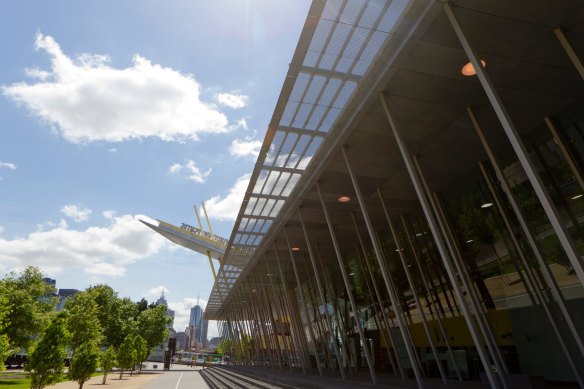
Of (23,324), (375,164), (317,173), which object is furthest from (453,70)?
(23,324)

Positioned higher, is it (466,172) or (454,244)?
(466,172)

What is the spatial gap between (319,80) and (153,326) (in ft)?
188

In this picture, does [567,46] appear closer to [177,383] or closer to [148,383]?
[177,383]

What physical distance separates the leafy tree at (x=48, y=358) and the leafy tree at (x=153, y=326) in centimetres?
3944

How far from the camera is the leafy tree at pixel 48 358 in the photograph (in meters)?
16.4

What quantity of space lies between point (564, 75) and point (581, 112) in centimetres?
177

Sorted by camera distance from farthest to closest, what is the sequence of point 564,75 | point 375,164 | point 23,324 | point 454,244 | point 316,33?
point 23,324 < point 454,244 < point 375,164 < point 564,75 < point 316,33

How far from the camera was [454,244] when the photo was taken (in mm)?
12328

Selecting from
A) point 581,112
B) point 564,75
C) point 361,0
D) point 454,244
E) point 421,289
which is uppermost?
point 361,0

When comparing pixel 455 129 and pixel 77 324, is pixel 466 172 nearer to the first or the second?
pixel 455 129

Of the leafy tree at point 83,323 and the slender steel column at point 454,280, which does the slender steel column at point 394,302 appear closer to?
the slender steel column at point 454,280

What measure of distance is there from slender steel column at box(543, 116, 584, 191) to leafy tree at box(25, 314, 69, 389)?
916 inches

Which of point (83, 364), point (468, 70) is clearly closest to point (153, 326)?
point (83, 364)

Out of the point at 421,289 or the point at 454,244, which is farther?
the point at 421,289
